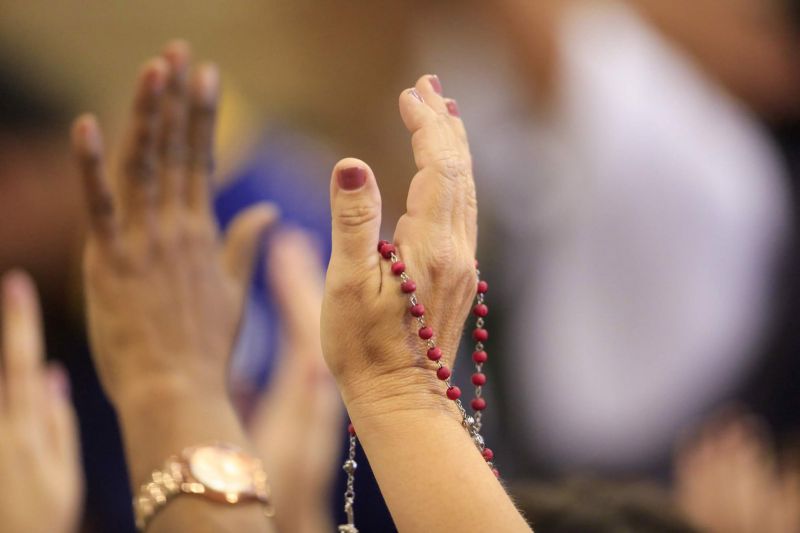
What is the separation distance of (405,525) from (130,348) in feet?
1.26

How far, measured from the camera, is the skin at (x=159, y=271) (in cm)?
86

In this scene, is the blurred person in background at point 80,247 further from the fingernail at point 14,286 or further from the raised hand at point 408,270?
the raised hand at point 408,270

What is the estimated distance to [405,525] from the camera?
1.91 feet

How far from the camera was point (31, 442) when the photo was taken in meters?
0.97

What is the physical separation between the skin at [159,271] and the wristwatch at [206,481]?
0.02m

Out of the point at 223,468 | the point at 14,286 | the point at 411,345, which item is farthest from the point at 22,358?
the point at 411,345

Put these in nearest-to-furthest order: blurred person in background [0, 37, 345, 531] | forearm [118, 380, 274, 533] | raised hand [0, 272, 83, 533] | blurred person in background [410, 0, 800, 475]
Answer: forearm [118, 380, 274, 533], raised hand [0, 272, 83, 533], blurred person in background [0, 37, 345, 531], blurred person in background [410, 0, 800, 475]

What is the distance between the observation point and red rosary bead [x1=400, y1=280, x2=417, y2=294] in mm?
602

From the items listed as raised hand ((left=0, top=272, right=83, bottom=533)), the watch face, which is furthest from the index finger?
the watch face

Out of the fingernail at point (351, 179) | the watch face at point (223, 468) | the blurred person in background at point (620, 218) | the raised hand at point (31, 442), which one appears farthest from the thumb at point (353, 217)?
the blurred person in background at point (620, 218)

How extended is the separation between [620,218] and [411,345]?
127 centimetres

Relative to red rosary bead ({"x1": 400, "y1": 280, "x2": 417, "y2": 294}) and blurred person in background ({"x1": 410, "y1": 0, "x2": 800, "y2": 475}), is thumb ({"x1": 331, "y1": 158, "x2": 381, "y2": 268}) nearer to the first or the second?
red rosary bead ({"x1": 400, "y1": 280, "x2": 417, "y2": 294})

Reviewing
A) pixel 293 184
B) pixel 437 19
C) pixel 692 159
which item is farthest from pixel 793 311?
pixel 293 184

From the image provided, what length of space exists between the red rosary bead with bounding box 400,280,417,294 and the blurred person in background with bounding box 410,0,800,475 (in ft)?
3.58
